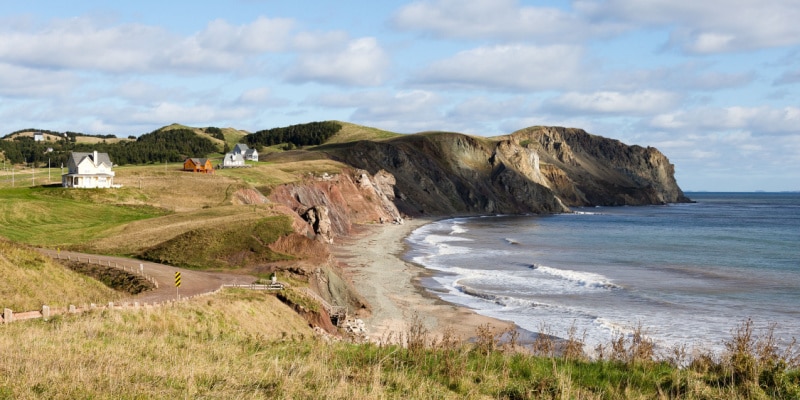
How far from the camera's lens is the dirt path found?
3094 centimetres

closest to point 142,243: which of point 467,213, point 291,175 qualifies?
point 291,175

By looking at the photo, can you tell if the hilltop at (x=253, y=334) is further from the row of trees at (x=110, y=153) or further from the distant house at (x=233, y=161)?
the row of trees at (x=110, y=153)

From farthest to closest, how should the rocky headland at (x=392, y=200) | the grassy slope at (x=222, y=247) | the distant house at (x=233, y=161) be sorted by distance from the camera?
the distant house at (x=233, y=161)
the grassy slope at (x=222, y=247)
the rocky headland at (x=392, y=200)

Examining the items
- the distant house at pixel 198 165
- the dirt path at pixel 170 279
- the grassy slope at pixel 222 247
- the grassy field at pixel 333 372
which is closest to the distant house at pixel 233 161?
the distant house at pixel 198 165

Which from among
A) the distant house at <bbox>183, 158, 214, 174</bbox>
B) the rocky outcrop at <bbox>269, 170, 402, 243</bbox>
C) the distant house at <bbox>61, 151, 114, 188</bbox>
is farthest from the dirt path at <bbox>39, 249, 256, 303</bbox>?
the distant house at <bbox>183, 158, 214, 174</bbox>

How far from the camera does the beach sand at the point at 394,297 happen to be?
35750 millimetres

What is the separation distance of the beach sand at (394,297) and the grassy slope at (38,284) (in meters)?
13.3

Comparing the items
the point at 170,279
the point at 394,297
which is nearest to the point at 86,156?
the point at 170,279

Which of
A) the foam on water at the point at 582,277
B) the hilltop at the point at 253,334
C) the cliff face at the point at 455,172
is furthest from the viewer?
the cliff face at the point at 455,172

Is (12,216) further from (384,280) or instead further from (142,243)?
(384,280)

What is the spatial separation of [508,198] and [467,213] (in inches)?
873

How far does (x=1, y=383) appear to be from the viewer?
9719 millimetres

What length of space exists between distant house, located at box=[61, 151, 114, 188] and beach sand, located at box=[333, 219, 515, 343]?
28626mm

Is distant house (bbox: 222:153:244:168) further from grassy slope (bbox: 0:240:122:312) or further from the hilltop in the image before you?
grassy slope (bbox: 0:240:122:312)
